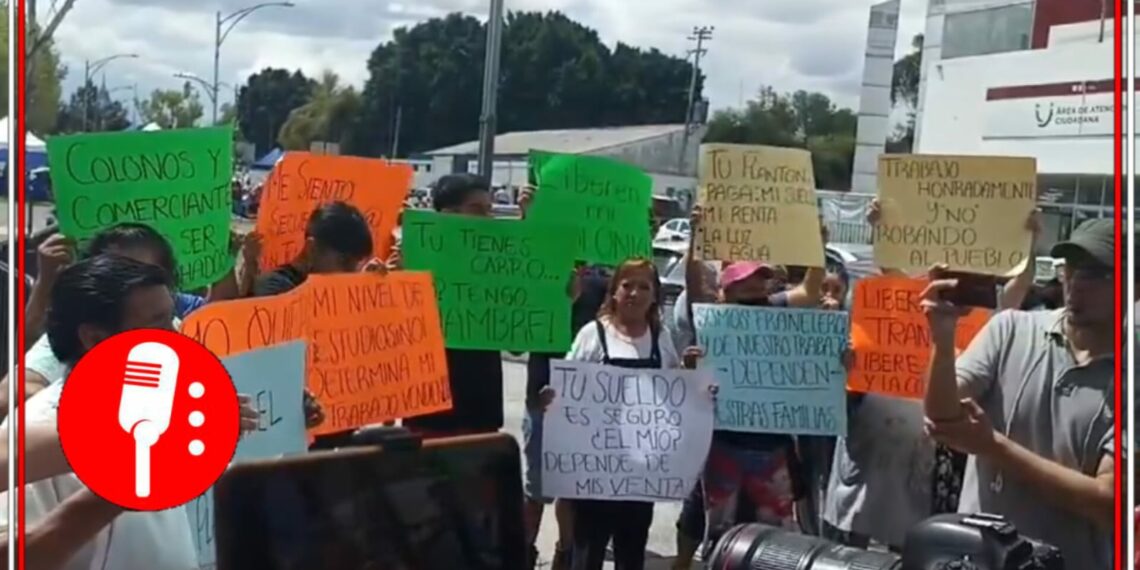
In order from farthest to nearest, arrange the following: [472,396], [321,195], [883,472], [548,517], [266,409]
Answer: [548,517]
[472,396]
[883,472]
[321,195]
[266,409]

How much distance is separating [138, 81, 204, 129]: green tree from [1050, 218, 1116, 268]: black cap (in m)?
1.11

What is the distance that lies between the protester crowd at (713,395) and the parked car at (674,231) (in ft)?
0.19

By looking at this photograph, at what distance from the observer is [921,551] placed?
5.58 ft

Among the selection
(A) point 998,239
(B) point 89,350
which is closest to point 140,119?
(B) point 89,350

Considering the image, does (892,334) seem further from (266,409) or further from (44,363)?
(44,363)

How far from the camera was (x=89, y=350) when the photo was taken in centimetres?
167

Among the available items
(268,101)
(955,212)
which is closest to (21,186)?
(268,101)

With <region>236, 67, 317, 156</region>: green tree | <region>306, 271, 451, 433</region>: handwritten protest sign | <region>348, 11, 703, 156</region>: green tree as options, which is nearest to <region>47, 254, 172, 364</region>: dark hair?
<region>236, 67, 317, 156</region>: green tree

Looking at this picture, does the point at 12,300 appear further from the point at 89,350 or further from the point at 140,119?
the point at 140,119

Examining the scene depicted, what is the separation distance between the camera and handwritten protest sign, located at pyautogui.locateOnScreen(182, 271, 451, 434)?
92.3 inches

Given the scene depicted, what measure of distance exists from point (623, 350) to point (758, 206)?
0.74 m

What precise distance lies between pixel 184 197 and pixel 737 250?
1.14 metres

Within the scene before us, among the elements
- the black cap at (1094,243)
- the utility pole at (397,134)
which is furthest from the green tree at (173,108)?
the black cap at (1094,243)

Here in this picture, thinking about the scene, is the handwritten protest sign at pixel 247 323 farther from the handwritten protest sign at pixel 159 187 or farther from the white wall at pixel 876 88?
the white wall at pixel 876 88
